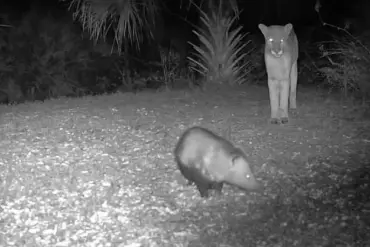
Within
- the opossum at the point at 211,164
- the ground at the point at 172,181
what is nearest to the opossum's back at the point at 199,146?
the opossum at the point at 211,164

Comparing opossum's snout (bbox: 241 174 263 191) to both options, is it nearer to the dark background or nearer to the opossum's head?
the opossum's head

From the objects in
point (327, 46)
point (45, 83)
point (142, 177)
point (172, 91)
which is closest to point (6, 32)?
point (45, 83)

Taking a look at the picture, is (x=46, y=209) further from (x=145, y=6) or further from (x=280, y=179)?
(x=145, y=6)

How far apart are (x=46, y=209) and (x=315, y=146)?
10.1ft

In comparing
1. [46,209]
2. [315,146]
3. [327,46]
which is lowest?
[46,209]

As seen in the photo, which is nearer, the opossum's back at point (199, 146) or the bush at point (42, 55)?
the opossum's back at point (199, 146)

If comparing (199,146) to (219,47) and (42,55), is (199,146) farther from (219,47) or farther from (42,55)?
(42,55)

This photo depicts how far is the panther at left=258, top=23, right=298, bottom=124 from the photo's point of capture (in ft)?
23.1

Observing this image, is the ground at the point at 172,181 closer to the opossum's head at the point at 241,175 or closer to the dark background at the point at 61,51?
the opossum's head at the point at 241,175

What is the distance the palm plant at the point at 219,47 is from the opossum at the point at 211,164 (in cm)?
573

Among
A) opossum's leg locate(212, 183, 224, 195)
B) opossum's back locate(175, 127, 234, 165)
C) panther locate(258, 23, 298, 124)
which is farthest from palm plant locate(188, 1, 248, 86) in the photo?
opossum's leg locate(212, 183, 224, 195)

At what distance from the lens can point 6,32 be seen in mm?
16750

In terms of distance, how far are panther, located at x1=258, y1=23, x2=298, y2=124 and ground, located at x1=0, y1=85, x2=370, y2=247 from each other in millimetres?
238

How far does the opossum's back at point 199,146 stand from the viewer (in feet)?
17.0
